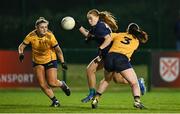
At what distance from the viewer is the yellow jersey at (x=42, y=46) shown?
62.4 feet

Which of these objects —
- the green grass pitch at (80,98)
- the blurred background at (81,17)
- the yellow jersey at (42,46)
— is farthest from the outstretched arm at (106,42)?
the blurred background at (81,17)

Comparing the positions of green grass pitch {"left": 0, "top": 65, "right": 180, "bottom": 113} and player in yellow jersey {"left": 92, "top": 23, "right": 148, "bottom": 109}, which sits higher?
player in yellow jersey {"left": 92, "top": 23, "right": 148, "bottom": 109}

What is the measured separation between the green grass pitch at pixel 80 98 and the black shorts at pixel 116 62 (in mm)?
843

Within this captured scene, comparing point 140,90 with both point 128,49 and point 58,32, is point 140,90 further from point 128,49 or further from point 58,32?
point 58,32

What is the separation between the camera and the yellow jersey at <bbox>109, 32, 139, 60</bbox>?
706 inches

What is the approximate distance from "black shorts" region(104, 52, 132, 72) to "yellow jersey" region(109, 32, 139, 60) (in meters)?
0.10

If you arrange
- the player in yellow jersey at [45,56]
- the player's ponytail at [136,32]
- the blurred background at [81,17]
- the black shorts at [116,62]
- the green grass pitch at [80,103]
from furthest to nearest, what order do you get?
the blurred background at [81,17]
the player in yellow jersey at [45,56]
the player's ponytail at [136,32]
the black shorts at [116,62]
the green grass pitch at [80,103]

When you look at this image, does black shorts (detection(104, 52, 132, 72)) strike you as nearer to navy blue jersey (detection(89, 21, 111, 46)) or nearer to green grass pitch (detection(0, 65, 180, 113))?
navy blue jersey (detection(89, 21, 111, 46))

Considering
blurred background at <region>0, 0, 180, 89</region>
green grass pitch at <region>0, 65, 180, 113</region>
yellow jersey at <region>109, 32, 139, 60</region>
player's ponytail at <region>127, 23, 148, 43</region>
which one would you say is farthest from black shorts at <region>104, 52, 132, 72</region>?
blurred background at <region>0, 0, 180, 89</region>

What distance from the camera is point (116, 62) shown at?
17.8 m

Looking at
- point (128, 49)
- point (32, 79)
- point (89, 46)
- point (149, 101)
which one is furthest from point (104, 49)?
point (89, 46)

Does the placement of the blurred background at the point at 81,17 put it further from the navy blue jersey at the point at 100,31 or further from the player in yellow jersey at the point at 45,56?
the navy blue jersey at the point at 100,31

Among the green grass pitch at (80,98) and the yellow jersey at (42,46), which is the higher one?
the yellow jersey at (42,46)

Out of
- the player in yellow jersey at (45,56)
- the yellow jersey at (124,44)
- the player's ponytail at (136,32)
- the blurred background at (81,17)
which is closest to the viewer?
the yellow jersey at (124,44)
